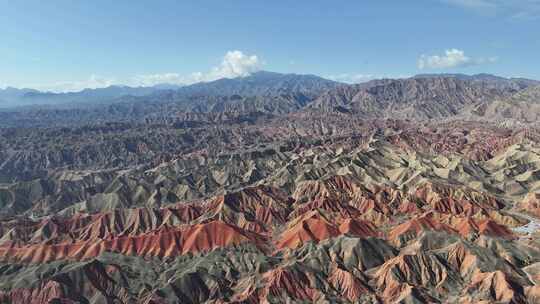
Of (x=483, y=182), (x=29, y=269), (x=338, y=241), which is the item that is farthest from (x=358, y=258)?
(x=483, y=182)

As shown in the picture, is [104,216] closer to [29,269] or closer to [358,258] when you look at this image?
[29,269]

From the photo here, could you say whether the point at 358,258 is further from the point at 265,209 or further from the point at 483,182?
the point at 483,182

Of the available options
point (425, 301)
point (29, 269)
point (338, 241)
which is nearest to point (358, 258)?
point (338, 241)

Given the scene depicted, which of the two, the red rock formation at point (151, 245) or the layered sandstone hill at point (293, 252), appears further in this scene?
the red rock formation at point (151, 245)

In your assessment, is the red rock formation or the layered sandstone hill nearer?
the layered sandstone hill

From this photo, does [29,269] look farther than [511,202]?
No

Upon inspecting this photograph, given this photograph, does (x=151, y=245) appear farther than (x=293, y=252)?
Yes

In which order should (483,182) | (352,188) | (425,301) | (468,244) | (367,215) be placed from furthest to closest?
(483,182)
(352,188)
(367,215)
(468,244)
(425,301)

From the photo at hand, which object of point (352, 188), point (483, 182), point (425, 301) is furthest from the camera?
point (483, 182)

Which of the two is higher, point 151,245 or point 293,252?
point 151,245
